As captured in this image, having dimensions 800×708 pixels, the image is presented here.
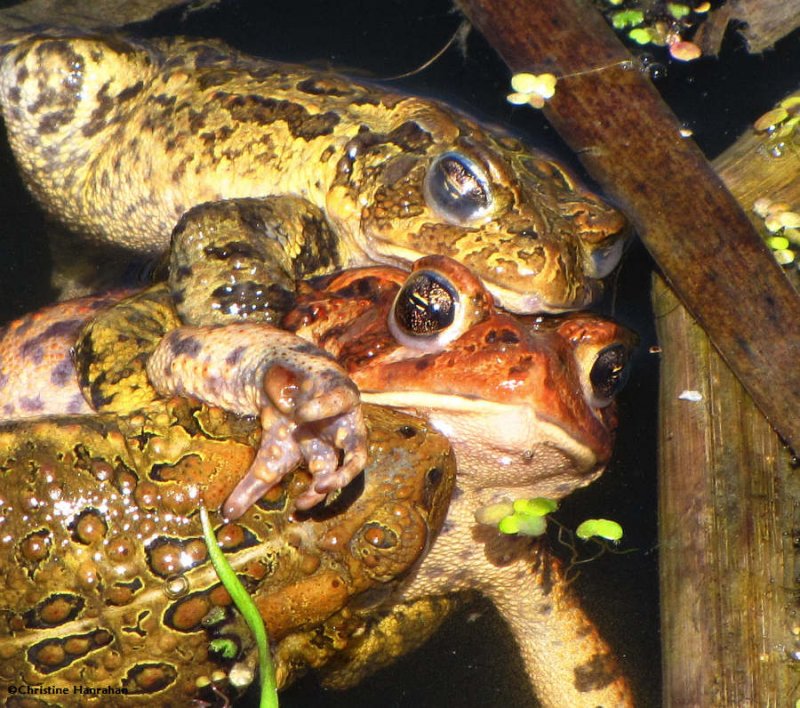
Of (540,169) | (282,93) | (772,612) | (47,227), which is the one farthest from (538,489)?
(47,227)

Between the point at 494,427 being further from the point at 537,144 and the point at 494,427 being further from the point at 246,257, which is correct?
the point at 537,144

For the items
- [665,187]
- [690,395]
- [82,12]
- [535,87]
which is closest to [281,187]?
[535,87]

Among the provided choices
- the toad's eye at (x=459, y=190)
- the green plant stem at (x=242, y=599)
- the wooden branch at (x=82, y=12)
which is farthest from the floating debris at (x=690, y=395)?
the wooden branch at (x=82, y=12)

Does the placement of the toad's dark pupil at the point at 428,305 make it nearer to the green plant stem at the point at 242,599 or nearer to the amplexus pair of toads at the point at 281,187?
the amplexus pair of toads at the point at 281,187

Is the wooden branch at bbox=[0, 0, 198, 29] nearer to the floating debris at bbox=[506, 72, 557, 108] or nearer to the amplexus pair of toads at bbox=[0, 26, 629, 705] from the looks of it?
A: the amplexus pair of toads at bbox=[0, 26, 629, 705]

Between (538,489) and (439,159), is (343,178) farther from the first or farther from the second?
(538,489)

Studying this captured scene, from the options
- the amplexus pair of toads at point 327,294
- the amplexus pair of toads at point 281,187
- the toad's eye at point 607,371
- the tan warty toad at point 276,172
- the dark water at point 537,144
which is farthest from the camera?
the dark water at point 537,144
